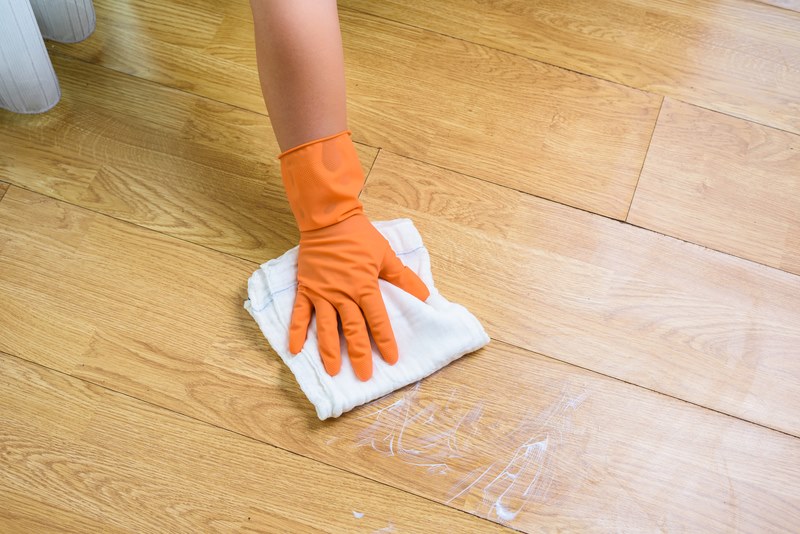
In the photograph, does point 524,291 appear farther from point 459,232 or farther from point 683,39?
point 683,39

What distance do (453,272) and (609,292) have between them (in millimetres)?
202

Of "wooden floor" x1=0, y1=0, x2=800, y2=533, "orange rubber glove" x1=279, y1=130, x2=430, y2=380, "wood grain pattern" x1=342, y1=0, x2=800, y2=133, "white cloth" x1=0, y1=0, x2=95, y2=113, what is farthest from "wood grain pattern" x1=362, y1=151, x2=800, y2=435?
"white cloth" x1=0, y1=0, x2=95, y2=113

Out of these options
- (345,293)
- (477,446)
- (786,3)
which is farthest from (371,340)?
(786,3)

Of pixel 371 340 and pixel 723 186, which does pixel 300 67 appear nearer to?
pixel 371 340

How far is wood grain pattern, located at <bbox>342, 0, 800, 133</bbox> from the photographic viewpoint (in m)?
1.17

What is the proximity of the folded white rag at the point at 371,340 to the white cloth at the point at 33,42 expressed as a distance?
409mm

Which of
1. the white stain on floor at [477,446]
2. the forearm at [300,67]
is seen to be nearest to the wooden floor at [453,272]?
the white stain on floor at [477,446]

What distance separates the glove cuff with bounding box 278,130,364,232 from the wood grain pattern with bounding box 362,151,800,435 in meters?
0.11

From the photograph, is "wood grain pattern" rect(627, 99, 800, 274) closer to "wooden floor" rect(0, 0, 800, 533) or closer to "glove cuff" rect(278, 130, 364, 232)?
"wooden floor" rect(0, 0, 800, 533)

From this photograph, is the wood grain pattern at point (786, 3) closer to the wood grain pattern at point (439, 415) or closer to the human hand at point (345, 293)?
the wood grain pattern at point (439, 415)

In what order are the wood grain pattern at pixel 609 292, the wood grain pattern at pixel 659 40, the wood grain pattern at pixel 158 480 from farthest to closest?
the wood grain pattern at pixel 659 40 < the wood grain pattern at pixel 609 292 < the wood grain pattern at pixel 158 480

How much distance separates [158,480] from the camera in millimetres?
861

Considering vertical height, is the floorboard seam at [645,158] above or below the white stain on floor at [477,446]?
above

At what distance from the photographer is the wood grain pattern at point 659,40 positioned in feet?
3.82
